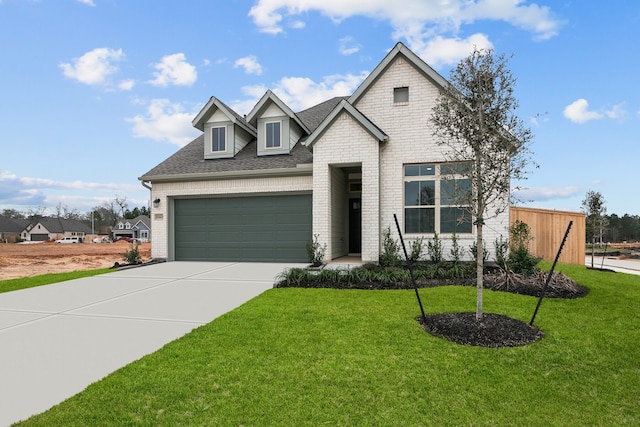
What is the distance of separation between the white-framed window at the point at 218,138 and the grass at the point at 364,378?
9.72 m

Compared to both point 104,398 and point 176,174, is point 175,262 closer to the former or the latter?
point 176,174

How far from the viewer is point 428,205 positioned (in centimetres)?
1052

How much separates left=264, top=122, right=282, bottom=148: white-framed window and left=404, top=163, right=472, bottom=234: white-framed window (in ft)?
16.4

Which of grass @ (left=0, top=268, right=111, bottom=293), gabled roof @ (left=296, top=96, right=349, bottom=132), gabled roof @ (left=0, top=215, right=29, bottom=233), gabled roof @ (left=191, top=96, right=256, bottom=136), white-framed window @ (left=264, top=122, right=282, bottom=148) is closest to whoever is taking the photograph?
grass @ (left=0, top=268, right=111, bottom=293)

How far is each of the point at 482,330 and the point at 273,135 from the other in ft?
34.0

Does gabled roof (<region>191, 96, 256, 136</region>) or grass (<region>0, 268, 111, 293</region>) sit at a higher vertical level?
gabled roof (<region>191, 96, 256, 136</region>)

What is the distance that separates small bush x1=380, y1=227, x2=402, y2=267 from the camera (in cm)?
980

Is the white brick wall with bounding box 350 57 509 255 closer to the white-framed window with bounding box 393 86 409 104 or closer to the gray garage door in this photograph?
the white-framed window with bounding box 393 86 409 104

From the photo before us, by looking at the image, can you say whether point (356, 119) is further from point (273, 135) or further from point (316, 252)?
point (316, 252)

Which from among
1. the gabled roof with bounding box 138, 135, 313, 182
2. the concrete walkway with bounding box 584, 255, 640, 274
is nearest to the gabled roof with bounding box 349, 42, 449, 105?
the gabled roof with bounding box 138, 135, 313, 182

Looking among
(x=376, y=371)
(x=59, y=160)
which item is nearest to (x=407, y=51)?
(x=376, y=371)

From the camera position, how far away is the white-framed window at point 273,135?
12.9 m

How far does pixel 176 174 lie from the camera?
500 inches

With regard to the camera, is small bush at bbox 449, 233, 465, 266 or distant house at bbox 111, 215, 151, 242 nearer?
small bush at bbox 449, 233, 465, 266
